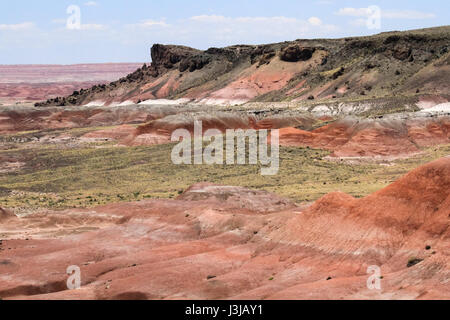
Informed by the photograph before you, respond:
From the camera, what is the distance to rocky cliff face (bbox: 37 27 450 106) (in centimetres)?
12162

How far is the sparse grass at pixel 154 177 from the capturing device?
60750 mm

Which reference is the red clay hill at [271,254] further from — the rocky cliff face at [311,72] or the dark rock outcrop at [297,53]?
the dark rock outcrop at [297,53]

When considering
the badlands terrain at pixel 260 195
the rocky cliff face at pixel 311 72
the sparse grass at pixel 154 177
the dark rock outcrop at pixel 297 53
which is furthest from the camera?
the dark rock outcrop at pixel 297 53

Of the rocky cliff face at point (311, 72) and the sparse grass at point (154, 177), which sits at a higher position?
the rocky cliff face at point (311, 72)

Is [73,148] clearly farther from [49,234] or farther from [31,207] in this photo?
[49,234]

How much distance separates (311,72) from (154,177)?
87.2 m

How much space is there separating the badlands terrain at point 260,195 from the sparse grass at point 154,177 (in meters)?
0.31

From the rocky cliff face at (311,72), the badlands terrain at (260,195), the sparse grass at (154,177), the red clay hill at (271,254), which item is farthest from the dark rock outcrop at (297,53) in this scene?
the red clay hill at (271,254)

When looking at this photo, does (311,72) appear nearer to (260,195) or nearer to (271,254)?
(260,195)

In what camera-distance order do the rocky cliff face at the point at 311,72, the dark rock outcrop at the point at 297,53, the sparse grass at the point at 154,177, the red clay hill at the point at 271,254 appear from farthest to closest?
the dark rock outcrop at the point at 297,53, the rocky cliff face at the point at 311,72, the sparse grass at the point at 154,177, the red clay hill at the point at 271,254

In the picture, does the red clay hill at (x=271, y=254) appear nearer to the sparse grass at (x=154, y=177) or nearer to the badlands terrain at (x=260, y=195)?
the badlands terrain at (x=260, y=195)

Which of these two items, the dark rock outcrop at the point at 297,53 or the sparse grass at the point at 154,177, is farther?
the dark rock outcrop at the point at 297,53

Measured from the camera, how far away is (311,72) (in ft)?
496
